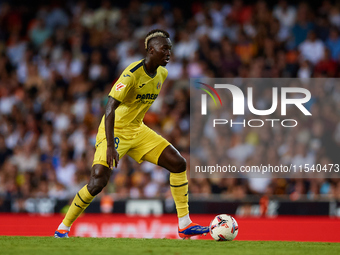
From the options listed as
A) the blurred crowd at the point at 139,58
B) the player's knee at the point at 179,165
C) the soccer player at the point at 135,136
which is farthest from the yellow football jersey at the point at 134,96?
the blurred crowd at the point at 139,58

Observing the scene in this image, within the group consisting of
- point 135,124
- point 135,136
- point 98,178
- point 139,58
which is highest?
point 139,58

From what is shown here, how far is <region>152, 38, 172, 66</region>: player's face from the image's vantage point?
5.92 meters

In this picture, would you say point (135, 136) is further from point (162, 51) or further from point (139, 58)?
point (139, 58)

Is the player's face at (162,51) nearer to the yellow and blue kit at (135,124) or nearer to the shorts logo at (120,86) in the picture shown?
the yellow and blue kit at (135,124)

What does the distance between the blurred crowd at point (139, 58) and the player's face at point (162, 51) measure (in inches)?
163

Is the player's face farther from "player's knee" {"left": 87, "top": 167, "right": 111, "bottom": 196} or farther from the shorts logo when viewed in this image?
"player's knee" {"left": 87, "top": 167, "right": 111, "bottom": 196}

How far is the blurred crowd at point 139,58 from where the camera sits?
1016 cm

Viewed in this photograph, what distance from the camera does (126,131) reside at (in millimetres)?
6141

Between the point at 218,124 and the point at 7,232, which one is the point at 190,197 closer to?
the point at 218,124

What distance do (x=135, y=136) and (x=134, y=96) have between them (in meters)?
0.48

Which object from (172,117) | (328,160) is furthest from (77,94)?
(328,160)

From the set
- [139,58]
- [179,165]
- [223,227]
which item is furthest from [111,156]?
[139,58]

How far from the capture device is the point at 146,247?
5.23 meters

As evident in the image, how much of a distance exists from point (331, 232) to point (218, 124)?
3571 mm
